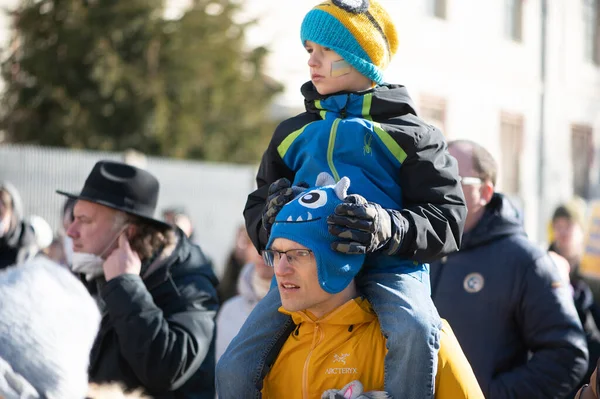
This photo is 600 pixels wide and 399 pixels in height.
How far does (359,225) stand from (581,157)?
25883mm

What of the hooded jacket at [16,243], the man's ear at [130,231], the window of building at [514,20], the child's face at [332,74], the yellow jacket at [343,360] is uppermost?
the child's face at [332,74]

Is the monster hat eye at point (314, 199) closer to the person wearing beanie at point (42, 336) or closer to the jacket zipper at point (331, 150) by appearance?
the jacket zipper at point (331, 150)

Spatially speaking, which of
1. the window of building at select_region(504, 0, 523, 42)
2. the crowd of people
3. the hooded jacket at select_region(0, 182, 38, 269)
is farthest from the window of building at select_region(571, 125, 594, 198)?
the crowd of people

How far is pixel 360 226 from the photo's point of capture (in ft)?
9.86

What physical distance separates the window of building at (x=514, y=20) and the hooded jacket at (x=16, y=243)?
19487 millimetres

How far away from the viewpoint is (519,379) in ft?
15.7

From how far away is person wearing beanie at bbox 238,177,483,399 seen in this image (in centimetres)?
316

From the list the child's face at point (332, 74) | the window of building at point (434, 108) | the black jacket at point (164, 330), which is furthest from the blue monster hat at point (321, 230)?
the window of building at point (434, 108)

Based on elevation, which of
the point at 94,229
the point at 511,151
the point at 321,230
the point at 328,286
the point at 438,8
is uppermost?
the point at 321,230

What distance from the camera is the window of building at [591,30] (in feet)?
89.6

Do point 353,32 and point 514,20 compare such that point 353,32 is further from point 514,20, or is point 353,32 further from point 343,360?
point 514,20

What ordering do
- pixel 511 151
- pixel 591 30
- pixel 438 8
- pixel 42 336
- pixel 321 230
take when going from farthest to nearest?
pixel 591 30 → pixel 511 151 → pixel 438 8 → pixel 321 230 → pixel 42 336

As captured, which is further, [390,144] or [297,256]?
[390,144]

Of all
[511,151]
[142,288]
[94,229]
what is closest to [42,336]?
[142,288]
